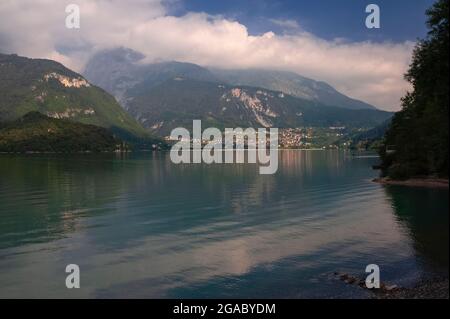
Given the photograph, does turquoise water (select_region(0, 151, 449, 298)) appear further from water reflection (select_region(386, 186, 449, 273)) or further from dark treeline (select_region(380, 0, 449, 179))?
dark treeline (select_region(380, 0, 449, 179))

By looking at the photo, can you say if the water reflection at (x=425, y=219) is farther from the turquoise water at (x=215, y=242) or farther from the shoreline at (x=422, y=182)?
the shoreline at (x=422, y=182)

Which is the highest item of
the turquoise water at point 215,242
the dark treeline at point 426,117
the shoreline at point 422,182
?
the dark treeline at point 426,117

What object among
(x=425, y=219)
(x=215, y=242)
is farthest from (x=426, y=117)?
(x=215, y=242)

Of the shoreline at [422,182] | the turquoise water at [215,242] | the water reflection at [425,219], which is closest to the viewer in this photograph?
the turquoise water at [215,242]

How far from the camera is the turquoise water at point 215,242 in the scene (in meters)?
37.2

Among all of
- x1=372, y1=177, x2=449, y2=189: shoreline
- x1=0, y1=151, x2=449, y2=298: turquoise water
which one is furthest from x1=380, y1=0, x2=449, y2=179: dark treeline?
x1=0, y1=151, x2=449, y2=298: turquoise water

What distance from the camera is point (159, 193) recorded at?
10669 cm

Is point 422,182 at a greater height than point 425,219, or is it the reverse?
point 422,182

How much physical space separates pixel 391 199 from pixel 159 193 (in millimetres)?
52468

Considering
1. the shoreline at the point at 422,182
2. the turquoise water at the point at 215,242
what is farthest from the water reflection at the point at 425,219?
the shoreline at the point at 422,182

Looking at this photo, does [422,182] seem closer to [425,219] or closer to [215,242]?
[425,219]

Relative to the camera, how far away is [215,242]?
5303 centimetres

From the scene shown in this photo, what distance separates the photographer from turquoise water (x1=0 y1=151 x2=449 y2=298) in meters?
37.2
